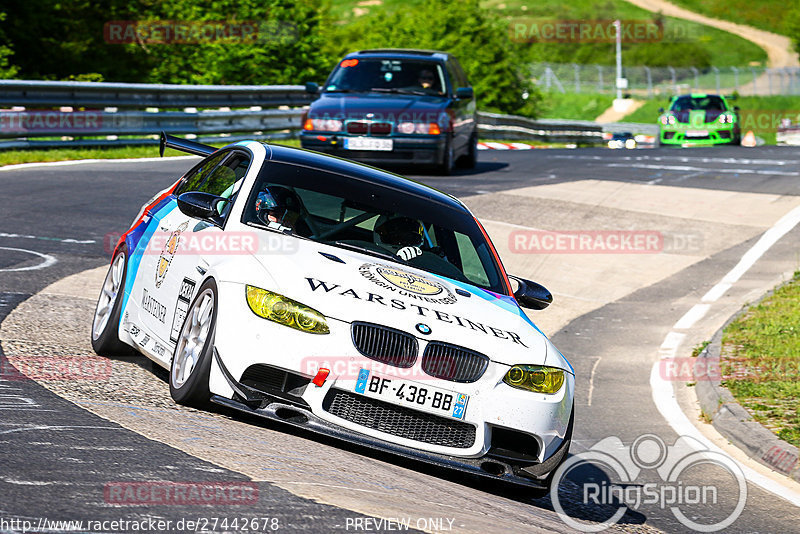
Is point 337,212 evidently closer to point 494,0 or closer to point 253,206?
point 253,206

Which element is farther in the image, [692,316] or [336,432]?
[692,316]

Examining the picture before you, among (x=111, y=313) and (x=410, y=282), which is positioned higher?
(x=410, y=282)

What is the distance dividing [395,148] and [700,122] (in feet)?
57.1

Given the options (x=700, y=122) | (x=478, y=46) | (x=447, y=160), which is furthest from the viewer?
(x=478, y=46)

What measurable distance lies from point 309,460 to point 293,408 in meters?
0.33

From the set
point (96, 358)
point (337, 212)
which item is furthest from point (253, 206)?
point (96, 358)

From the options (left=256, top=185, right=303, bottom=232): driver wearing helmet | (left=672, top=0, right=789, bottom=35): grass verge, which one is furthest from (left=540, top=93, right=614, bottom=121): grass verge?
(left=256, top=185, right=303, bottom=232): driver wearing helmet

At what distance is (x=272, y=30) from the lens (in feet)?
145

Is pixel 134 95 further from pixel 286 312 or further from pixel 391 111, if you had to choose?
pixel 286 312

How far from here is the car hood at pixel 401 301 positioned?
18.0ft

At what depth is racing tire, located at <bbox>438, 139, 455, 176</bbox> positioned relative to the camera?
1817cm

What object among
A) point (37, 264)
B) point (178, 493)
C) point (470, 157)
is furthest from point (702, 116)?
point (178, 493)

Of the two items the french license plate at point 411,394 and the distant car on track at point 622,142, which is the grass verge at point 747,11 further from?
the french license plate at point 411,394

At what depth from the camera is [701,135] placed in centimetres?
3262
